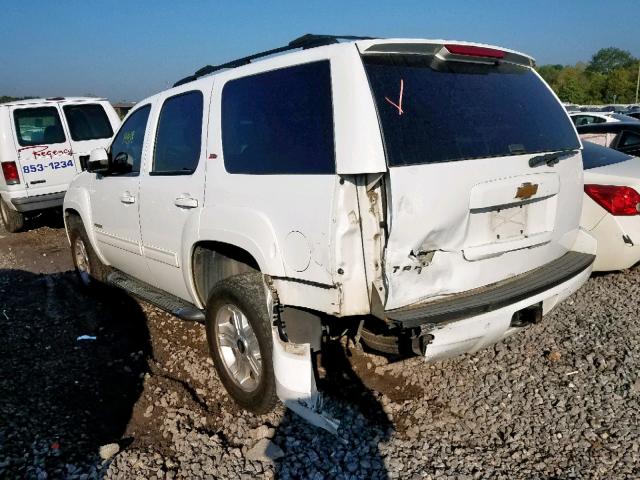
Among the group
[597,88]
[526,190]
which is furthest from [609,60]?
[526,190]

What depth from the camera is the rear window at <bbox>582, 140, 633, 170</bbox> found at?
5195 millimetres

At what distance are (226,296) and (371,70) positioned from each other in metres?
1.56

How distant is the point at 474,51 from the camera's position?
2900mm

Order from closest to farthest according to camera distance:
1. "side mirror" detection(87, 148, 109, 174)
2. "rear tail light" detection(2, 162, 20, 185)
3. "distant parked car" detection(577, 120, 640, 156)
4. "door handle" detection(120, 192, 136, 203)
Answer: "door handle" detection(120, 192, 136, 203) → "side mirror" detection(87, 148, 109, 174) → "distant parked car" detection(577, 120, 640, 156) → "rear tail light" detection(2, 162, 20, 185)

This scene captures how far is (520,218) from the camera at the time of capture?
9.59 feet

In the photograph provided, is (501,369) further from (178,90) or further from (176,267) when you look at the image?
(178,90)

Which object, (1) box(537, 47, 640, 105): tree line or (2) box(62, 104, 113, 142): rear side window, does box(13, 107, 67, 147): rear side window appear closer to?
(2) box(62, 104, 113, 142): rear side window

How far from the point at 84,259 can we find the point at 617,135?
23.9 feet

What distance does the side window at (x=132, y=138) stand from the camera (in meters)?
4.37

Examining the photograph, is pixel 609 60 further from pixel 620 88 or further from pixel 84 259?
pixel 84 259

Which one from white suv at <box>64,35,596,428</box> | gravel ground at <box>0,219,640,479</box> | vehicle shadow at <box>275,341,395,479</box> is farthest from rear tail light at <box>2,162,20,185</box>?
vehicle shadow at <box>275,341,395,479</box>

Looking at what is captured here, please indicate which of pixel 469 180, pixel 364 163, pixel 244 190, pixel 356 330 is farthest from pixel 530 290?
pixel 244 190

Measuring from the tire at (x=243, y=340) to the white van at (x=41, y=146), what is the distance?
6.40 m

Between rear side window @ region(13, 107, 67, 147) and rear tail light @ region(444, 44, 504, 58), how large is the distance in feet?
26.4
